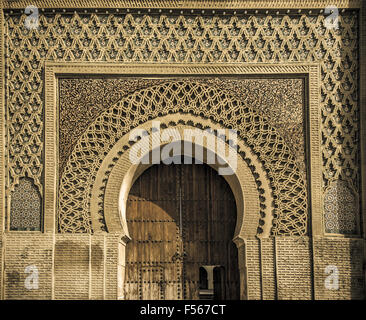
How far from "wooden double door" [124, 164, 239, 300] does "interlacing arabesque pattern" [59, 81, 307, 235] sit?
69 centimetres

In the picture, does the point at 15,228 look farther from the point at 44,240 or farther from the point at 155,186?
the point at 155,186

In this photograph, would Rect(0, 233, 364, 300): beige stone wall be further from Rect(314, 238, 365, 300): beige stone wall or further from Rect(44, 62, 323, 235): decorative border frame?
Rect(44, 62, 323, 235): decorative border frame

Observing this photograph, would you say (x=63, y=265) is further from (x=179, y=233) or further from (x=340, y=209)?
(x=340, y=209)

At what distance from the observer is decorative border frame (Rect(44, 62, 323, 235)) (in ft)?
27.9

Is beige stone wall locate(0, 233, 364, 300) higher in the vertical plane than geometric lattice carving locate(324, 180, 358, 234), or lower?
lower

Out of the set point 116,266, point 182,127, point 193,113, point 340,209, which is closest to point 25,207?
point 116,266

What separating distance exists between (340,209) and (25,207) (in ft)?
12.2

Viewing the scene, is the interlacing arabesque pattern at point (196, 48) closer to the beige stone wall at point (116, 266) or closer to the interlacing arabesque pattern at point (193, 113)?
the interlacing arabesque pattern at point (193, 113)

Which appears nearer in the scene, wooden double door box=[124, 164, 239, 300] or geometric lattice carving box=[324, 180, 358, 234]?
geometric lattice carving box=[324, 180, 358, 234]

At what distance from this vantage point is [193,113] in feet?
28.3

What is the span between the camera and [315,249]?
27.7ft

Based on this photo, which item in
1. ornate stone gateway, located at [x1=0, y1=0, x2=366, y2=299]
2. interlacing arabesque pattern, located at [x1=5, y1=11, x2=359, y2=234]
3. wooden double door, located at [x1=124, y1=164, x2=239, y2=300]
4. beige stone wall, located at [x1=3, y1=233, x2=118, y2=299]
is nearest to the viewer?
beige stone wall, located at [x1=3, y1=233, x2=118, y2=299]

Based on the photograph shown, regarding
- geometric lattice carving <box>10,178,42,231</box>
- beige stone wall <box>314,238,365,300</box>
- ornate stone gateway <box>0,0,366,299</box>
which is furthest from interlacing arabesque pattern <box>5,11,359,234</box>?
beige stone wall <box>314,238,365,300</box>
